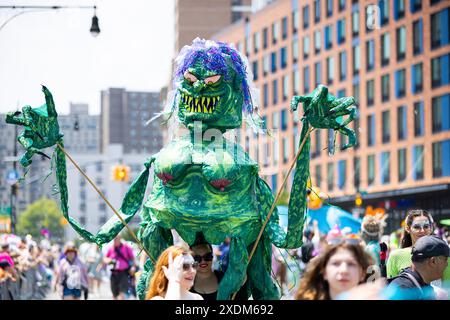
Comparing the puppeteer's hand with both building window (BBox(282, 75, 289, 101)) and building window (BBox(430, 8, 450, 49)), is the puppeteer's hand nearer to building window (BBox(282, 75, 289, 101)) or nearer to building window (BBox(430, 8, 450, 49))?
building window (BBox(430, 8, 450, 49))

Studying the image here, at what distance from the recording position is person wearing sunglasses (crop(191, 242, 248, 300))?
30.7ft

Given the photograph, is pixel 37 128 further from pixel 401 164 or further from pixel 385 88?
pixel 385 88

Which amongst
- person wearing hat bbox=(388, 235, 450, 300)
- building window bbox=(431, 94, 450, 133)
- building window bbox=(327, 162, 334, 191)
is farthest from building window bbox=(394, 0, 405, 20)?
person wearing hat bbox=(388, 235, 450, 300)

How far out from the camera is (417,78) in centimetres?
5675

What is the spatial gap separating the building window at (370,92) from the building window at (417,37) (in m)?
4.85

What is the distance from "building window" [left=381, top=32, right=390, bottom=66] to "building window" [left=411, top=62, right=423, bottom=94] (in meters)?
2.47

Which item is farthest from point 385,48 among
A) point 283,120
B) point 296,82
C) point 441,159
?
point 283,120

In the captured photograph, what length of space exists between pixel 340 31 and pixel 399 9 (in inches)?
230

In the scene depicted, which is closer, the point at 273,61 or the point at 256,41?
the point at 273,61

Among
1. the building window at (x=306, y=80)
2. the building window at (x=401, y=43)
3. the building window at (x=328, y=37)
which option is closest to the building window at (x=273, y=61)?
the building window at (x=306, y=80)

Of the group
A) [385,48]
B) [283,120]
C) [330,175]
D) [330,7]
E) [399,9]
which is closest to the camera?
[399,9]
